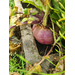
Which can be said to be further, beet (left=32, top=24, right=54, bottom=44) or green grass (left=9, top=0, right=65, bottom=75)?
beet (left=32, top=24, right=54, bottom=44)

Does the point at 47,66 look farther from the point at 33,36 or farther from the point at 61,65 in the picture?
the point at 33,36

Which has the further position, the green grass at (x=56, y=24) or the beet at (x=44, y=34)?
the beet at (x=44, y=34)

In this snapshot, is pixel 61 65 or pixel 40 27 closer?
pixel 61 65

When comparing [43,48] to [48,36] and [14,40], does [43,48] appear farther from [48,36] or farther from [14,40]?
[14,40]
